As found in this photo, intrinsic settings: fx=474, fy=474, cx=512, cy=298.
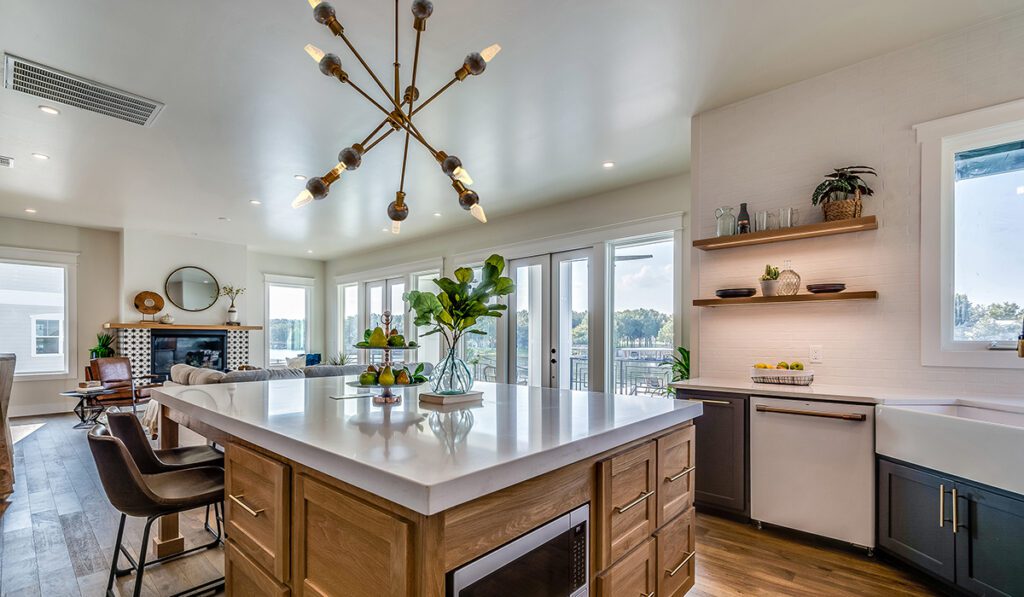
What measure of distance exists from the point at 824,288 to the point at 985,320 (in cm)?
70

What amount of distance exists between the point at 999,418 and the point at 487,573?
8.41 feet

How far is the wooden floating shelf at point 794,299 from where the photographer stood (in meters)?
2.62

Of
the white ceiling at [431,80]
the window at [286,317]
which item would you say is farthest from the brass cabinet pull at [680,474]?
the window at [286,317]

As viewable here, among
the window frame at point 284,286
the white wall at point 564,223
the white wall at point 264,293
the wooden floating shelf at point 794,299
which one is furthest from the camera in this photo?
the window frame at point 284,286

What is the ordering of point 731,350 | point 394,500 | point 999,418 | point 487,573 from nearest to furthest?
point 394,500
point 487,573
point 999,418
point 731,350

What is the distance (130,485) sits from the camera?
5.19 feet

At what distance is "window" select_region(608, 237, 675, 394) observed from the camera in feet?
15.3

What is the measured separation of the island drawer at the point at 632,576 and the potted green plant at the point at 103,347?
7946 millimetres

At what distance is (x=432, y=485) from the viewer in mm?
783

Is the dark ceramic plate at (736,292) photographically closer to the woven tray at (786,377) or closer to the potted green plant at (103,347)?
the woven tray at (786,377)

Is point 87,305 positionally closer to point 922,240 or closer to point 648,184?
point 648,184

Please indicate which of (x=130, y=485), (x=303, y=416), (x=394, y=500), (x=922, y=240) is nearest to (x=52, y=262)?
(x=130, y=485)

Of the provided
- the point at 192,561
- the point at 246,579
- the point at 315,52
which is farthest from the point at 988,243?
the point at 192,561

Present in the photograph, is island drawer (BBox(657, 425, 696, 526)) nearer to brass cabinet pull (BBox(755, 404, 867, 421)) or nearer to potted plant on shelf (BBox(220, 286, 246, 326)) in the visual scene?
brass cabinet pull (BBox(755, 404, 867, 421))
